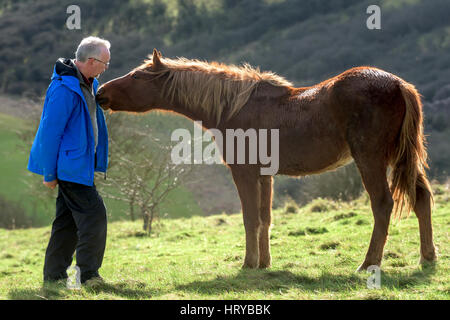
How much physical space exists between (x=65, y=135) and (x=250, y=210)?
96.0 inches

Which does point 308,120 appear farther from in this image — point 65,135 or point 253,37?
point 253,37

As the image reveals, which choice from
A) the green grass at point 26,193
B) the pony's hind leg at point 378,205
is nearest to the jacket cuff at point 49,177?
the pony's hind leg at point 378,205

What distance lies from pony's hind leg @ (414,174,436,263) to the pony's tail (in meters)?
0.03

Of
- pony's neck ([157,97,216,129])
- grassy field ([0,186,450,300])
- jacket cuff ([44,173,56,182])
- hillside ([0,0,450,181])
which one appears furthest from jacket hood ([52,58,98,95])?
hillside ([0,0,450,181])

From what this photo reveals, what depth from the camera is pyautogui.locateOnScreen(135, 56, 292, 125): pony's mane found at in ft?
20.7

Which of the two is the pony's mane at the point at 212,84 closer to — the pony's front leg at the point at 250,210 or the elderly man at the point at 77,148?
the pony's front leg at the point at 250,210

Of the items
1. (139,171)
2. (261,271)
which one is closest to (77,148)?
(261,271)

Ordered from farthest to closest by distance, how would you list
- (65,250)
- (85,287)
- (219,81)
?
(219,81)
(65,250)
(85,287)

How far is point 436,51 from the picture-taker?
53.8 m

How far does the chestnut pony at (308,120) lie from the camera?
556cm

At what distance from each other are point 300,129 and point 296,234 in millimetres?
3849
